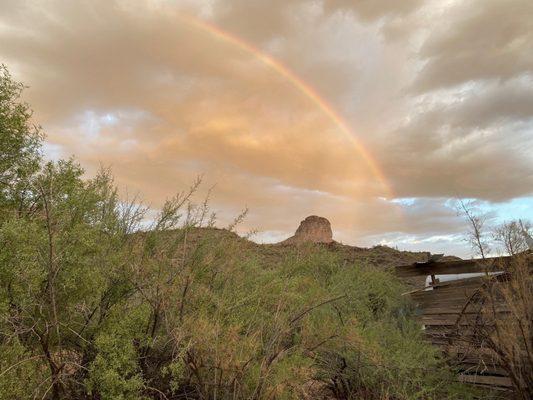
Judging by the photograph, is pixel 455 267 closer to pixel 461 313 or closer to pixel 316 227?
pixel 461 313

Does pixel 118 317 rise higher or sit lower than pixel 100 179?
lower

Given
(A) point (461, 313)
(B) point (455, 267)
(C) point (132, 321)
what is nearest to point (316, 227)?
(B) point (455, 267)

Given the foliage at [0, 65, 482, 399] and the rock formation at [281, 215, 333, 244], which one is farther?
the rock formation at [281, 215, 333, 244]

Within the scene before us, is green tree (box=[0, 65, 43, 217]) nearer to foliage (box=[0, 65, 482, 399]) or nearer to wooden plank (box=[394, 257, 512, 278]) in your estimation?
foliage (box=[0, 65, 482, 399])

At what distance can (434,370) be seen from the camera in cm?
763

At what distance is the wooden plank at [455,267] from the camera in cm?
778

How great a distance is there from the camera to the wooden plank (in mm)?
7777

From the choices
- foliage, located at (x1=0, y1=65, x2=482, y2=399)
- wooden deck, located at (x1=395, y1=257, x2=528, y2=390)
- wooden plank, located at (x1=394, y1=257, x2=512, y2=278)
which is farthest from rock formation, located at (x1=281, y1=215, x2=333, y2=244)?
foliage, located at (x1=0, y1=65, x2=482, y2=399)

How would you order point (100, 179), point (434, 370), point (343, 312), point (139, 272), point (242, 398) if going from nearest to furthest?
point (242, 398) < point (139, 272) < point (100, 179) < point (434, 370) < point (343, 312)

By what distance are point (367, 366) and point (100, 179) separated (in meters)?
4.82

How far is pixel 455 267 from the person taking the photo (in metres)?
9.23


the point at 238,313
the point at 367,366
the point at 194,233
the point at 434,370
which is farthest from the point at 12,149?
the point at 434,370

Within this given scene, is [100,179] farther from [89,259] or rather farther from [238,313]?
[238,313]

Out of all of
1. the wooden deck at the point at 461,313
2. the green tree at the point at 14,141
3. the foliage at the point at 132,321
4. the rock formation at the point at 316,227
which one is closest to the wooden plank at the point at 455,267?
the wooden deck at the point at 461,313
